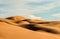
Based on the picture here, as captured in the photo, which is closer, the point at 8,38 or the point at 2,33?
the point at 8,38

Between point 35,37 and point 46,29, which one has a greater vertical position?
point 46,29

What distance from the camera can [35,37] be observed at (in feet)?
17.3

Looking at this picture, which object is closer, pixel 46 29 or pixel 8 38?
pixel 8 38

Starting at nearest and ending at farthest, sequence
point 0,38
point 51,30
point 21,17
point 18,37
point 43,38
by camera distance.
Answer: point 0,38 < point 18,37 < point 43,38 < point 51,30 < point 21,17

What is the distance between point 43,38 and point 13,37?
951mm

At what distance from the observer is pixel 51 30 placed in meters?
8.14

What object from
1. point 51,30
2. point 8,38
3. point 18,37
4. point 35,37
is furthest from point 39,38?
point 51,30

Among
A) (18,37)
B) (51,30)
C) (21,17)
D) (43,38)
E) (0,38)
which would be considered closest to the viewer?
(0,38)

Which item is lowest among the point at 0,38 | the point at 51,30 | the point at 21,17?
the point at 0,38

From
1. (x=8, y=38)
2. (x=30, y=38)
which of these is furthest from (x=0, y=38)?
(x=30, y=38)

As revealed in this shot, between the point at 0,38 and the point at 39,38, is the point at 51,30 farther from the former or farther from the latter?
the point at 0,38

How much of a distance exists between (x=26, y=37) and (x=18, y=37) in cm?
27

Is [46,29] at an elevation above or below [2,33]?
above

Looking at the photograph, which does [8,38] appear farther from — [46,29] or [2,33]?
[46,29]
